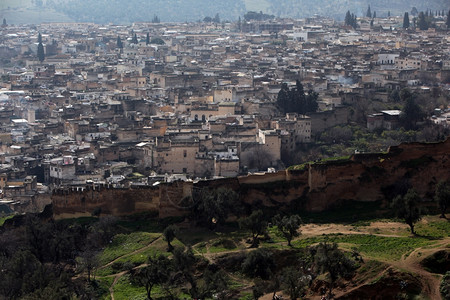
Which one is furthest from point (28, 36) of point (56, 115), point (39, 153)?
point (39, 153)

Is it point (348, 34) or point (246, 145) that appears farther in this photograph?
point (348, 34)

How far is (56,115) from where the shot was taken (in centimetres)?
4606

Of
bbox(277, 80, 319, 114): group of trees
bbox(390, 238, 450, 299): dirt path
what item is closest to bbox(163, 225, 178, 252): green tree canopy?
bbox(390, 238, 450, 299): dirt path

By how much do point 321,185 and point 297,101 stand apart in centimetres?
1668

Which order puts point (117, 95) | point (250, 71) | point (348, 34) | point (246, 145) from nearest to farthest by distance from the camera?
1. point (246, 145)
2. point (117, 95)
3. point (250, 71)
4. point (348, 34)

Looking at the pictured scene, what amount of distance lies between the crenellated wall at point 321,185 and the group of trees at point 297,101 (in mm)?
15852

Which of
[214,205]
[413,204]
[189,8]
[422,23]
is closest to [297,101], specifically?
[214,205]

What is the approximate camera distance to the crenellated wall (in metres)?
26.0

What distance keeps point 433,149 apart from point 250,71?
32884mm

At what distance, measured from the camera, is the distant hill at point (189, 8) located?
124 metres

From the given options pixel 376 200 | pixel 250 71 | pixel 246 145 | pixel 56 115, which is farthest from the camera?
pixel 250 71

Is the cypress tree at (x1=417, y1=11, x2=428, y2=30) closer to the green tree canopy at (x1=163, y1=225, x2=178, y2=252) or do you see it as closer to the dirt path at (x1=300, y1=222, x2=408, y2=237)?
the dirt path at (x1=300, y1=222, x2=408, y2=237)

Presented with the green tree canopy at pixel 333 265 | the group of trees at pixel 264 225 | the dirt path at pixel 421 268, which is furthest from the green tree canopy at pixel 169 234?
the dirt path at pixel 421 268

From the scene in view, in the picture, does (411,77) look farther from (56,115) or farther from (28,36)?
(28,36)
